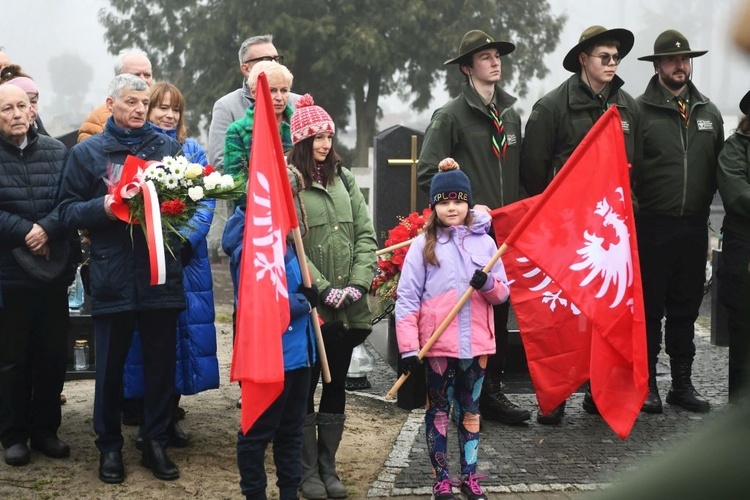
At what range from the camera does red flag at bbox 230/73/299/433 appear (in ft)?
15.4

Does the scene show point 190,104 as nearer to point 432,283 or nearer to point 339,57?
point 339,57

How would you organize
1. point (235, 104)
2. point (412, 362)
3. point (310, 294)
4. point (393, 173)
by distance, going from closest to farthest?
point (310, 294)
point (412, 362)
point (235, 104)
point (393, 173)

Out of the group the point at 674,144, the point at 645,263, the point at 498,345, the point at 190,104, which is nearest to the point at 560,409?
the point at 498,345

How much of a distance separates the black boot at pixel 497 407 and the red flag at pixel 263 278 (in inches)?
104

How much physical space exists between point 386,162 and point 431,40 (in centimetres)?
3047

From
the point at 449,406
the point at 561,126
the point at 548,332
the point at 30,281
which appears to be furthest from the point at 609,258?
the point at 30,281

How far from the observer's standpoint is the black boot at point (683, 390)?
7.53 metres

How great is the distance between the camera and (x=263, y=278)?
188 inches

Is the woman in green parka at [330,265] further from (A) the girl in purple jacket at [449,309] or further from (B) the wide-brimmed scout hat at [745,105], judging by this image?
(B) the wide-brimmed scout hat at [745,105]

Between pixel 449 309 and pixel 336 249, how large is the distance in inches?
24.9

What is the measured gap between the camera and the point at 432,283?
5637mm

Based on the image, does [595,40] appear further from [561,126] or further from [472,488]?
[472,488]

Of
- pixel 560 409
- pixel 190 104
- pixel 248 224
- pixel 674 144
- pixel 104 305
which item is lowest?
pixel 560 409

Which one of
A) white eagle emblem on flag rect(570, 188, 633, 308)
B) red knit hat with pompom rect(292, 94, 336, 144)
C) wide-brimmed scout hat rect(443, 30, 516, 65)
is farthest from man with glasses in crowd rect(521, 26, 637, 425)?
red knit hat with pompom rect(292, 94, 336, 144)
